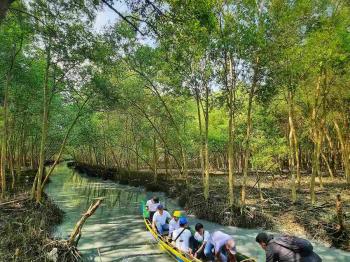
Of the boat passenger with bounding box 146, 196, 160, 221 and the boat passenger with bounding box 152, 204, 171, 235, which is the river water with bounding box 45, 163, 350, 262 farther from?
the boat passenger with bounding box 146, 196, 160, 221

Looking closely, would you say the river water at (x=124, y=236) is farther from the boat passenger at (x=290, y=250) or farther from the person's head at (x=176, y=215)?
the boat passenger at (x=290, y=250)

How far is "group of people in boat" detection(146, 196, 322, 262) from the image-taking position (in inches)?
233

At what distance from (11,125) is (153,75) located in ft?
33.0

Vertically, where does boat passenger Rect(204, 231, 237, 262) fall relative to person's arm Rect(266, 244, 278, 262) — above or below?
below

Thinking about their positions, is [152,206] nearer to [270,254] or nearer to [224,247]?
[224,247]

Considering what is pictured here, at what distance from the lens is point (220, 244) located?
314 inches

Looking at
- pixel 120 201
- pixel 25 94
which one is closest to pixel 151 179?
pixel 120 201

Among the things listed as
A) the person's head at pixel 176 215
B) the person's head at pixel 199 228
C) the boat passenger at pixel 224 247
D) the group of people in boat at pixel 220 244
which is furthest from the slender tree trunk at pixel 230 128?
the boat passenger at pixel 224 247

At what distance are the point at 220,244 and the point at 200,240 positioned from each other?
139 centimetres

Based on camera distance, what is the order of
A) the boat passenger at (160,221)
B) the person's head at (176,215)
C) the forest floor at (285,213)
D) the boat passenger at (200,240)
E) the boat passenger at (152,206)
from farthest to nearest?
the boat passenger at (152,206), the boat passenger at (160,221), the forest floor at (285,213), the person's head at (176,215), the boat passenger at (200,240)

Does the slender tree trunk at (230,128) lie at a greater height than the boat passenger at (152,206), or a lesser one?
greater

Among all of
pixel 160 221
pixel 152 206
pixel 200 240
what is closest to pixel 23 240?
pixel 160 221

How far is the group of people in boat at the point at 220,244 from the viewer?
19.4 feet

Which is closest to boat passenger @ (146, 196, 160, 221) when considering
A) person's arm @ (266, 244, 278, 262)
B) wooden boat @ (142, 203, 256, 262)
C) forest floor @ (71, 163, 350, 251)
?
wooden boat @ (142, 203, 256, 262)
